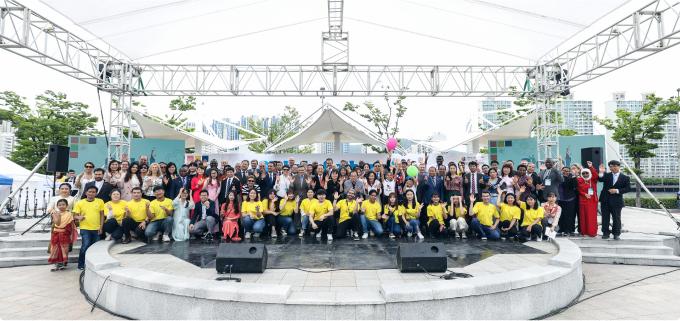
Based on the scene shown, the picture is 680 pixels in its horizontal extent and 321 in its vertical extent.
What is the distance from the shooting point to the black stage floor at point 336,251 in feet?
13.2

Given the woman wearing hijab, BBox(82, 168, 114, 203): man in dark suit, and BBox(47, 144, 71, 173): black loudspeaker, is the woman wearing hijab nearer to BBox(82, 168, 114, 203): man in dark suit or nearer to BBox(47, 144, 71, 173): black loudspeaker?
BBox(82, 168, 114, 203): man in dark suit

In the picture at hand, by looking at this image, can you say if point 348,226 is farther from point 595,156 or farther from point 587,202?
point 595,156

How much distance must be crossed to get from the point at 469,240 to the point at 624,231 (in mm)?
3446

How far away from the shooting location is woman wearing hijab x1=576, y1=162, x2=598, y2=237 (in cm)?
578

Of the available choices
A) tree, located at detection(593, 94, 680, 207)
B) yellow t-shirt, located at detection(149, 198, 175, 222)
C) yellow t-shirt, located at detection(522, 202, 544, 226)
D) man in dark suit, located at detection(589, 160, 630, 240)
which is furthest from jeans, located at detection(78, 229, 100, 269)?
tree, located at detection(593, 94, 680, 207)

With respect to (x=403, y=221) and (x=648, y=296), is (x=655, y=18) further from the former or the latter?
(x=403, y=221)

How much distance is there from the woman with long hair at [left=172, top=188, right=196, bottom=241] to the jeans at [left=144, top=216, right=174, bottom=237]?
0.21 ft

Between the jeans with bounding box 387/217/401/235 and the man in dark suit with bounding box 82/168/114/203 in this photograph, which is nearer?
the man in dark suit with bounding box 82/168/114/203

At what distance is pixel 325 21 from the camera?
28.7 feet

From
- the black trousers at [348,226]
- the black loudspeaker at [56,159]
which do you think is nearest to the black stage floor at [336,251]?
the black trousers at [348,226]

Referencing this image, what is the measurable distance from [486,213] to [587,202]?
187 cm

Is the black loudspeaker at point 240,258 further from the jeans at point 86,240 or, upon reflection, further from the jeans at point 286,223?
the jeans at point 86,240

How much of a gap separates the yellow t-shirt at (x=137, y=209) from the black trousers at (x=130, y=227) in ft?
0.27

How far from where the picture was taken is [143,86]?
9688mm
